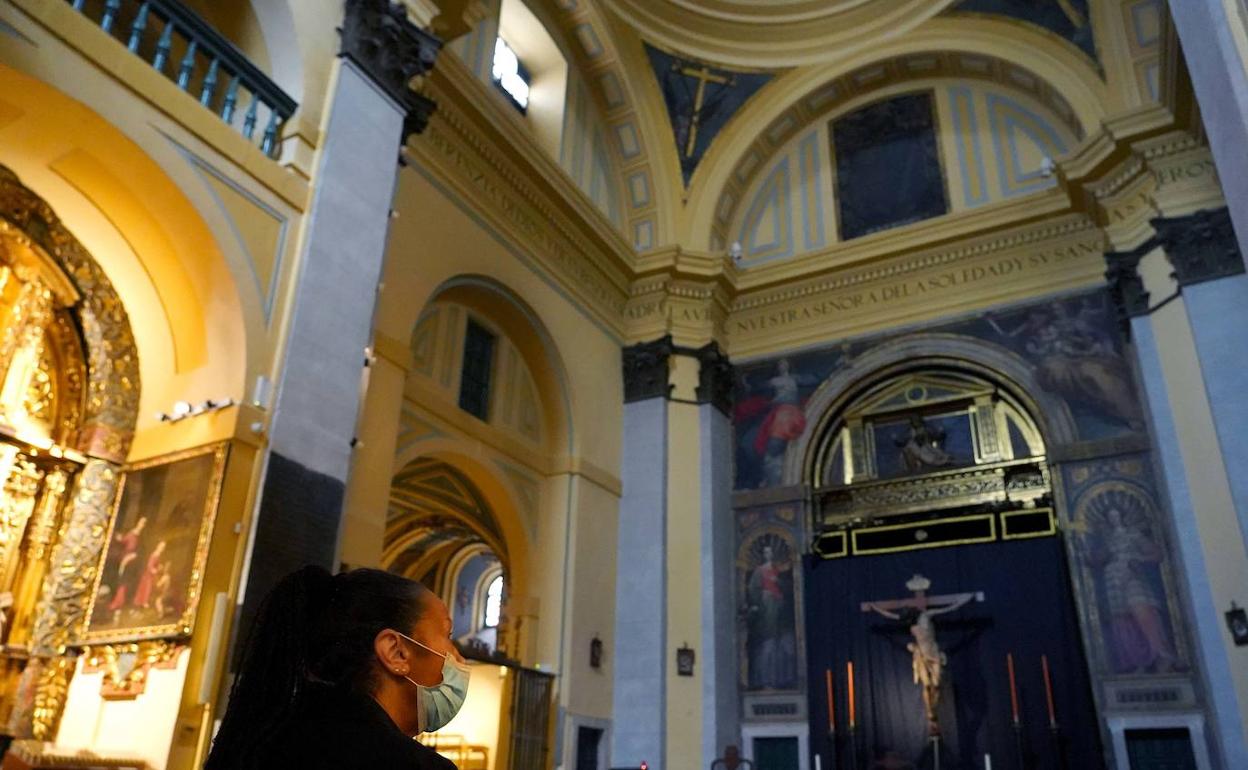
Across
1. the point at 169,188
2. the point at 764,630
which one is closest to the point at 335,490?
the point at 169,188

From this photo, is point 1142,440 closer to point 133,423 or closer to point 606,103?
point 606,103

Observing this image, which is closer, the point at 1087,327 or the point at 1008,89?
the point at 1087,327

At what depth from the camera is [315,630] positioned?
4.93 feet

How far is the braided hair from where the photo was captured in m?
1.39

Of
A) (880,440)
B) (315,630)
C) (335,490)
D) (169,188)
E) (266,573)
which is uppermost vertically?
(880,440)

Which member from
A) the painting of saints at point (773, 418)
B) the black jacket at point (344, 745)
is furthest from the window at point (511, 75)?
the black jacket at point (344, 745)

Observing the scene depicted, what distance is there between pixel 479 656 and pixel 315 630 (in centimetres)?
791

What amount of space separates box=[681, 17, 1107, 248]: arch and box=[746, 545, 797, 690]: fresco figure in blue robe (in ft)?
14.3

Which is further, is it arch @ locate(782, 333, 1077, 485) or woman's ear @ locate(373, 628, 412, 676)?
arch @ locate(782, 333, 1077, 485)

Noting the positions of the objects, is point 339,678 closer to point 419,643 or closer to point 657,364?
point 419,643

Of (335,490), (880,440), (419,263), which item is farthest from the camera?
(880,440)

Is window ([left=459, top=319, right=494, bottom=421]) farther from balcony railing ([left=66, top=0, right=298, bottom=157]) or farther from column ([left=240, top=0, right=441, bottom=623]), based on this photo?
balcony railing ([left=66, top=0, right=298, bottom=157])

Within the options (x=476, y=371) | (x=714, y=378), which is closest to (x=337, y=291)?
(x=476, y=371)

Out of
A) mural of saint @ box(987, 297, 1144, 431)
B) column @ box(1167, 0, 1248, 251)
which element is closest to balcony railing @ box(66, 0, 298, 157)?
column @ box(1167, 0, 1248, 251)
